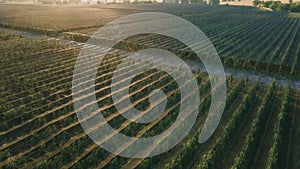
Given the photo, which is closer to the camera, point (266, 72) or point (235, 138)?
point (235, 138)

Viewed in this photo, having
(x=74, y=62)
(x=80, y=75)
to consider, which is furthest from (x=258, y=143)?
(x=74, y=62)

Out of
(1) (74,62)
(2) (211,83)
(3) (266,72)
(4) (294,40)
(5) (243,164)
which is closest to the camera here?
(5) (243,164)

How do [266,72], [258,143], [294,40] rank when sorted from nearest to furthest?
[258,143], [266,72], [294,40]

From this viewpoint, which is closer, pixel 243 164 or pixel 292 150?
pixel 243 164

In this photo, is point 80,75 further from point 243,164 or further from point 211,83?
point 243,164

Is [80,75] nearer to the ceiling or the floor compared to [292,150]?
nearer to the ceiling

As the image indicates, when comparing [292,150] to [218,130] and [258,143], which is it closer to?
[258,143]

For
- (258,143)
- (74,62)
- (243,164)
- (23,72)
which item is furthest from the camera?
(74,62)

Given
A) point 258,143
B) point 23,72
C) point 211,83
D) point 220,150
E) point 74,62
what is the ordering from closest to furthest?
point 220,150 → point 258,143 → point 211,83 → point 23,72 → point 74,62

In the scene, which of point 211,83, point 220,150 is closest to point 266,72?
point 211,83
